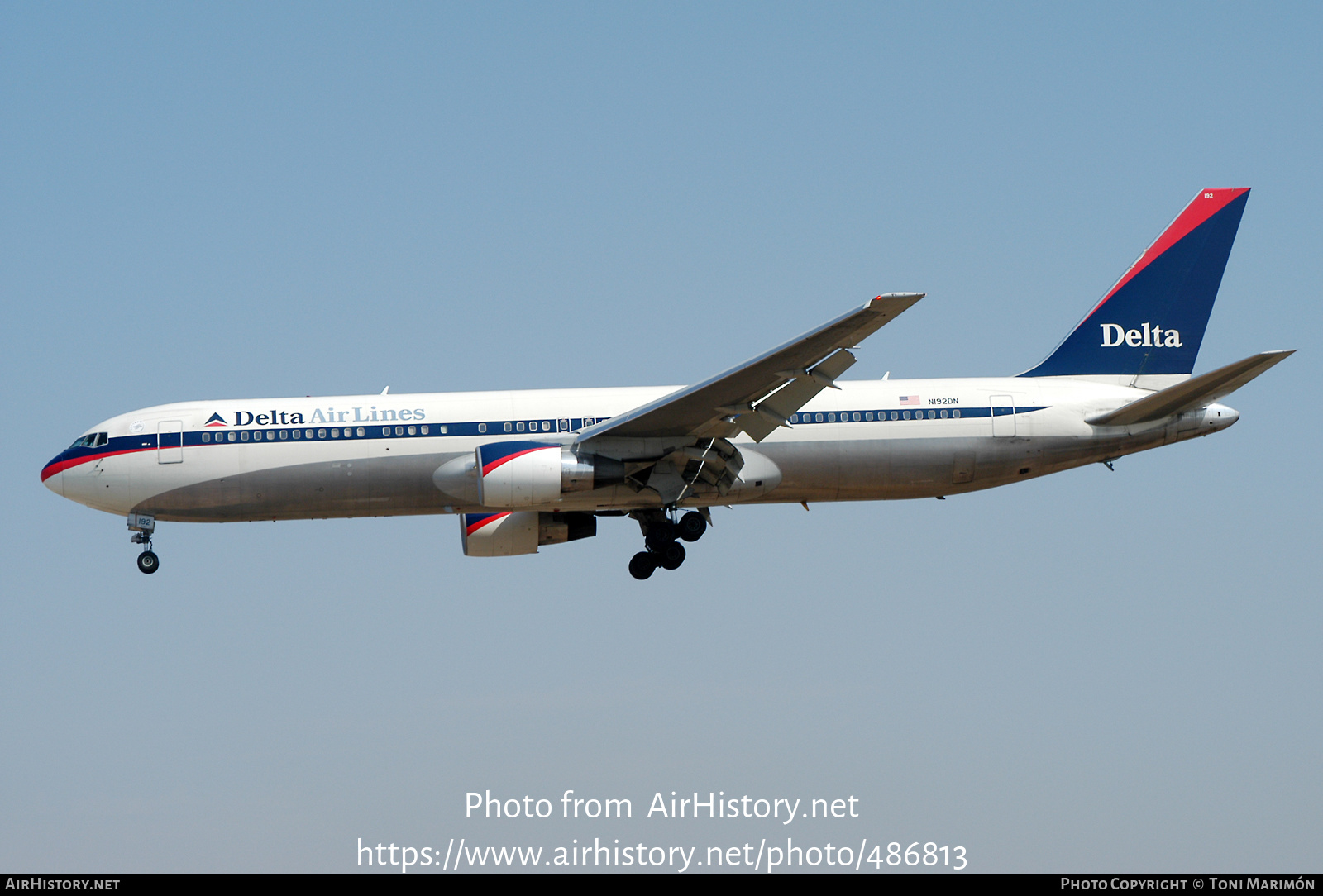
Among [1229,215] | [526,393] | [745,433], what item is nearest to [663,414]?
[745,433]

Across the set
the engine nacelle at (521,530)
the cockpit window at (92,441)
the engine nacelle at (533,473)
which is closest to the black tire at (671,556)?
the engine nacelle at (521,530)

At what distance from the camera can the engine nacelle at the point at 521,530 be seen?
29.8 metres

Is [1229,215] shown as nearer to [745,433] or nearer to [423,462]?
[745,433]

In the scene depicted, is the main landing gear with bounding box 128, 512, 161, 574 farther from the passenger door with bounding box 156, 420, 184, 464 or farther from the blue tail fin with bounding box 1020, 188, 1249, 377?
the blue tail fin with bounding box 1020, 188, 1249, 377

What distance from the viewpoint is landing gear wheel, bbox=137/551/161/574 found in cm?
2791

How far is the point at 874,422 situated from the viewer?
2750cm

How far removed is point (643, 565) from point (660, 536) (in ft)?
2.57

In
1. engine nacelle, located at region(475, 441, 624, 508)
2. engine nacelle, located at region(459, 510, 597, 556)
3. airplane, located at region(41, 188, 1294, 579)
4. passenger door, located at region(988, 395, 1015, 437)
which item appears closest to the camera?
engine nacelle, located at region(475, 441, 624, 508)

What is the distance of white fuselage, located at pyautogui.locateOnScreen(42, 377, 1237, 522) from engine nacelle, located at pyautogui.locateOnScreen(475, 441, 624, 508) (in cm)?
85

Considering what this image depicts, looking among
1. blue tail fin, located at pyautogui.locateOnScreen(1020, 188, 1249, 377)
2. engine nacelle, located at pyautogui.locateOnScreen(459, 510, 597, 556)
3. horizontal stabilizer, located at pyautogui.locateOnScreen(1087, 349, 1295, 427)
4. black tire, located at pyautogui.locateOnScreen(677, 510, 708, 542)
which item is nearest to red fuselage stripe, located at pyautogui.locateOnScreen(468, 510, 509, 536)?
engine nacelle, located at pyautogui.locateOnScreen(459, 510, 597, 556)

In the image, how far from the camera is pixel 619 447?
26062 millimetres

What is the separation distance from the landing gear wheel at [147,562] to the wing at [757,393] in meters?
9.52

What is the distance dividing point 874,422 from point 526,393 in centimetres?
715

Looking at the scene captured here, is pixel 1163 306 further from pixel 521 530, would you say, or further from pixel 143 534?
pixel 143 534
